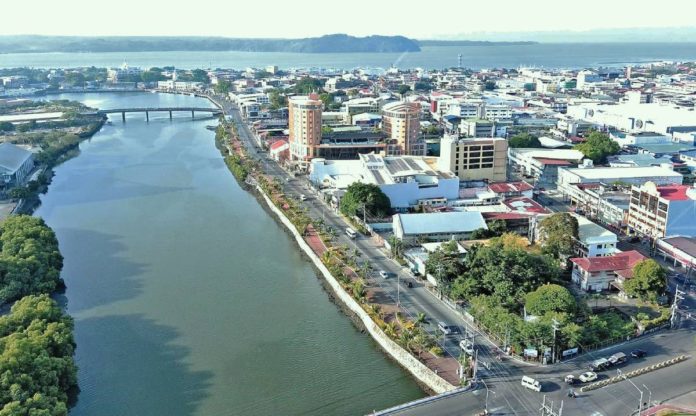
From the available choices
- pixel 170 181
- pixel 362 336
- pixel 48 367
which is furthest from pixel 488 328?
pixel 170 181

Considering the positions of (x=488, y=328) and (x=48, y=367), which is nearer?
(x=48, y=367)

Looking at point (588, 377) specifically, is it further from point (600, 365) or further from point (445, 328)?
point (445, 328)

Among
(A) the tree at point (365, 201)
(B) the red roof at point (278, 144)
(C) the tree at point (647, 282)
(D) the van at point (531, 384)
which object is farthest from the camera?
(B) the red roof at point (278, 144)

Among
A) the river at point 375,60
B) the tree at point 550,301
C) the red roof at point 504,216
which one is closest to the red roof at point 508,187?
the red roof at point 504,216

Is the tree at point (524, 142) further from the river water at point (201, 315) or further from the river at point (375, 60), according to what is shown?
the river at point (375, 60)

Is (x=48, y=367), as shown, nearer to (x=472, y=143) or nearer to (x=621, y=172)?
(x=472, y=143)

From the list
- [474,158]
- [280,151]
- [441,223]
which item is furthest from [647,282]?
[280,151]

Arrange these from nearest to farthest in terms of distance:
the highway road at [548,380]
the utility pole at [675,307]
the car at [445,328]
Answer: the highway road at [548,380] → the car at [445,328] → the utility pole at [675,307]
